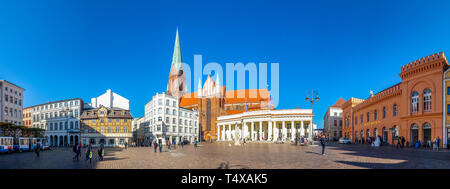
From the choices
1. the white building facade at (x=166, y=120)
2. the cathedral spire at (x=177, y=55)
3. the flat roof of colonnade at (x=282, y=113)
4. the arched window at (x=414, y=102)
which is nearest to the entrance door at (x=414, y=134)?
the arched window at (x=414, y=102)

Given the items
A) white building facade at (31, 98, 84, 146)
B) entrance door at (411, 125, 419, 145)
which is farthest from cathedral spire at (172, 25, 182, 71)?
entrance door at (411, 125, 419, 145)

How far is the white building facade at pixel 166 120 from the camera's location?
6206 centimetres

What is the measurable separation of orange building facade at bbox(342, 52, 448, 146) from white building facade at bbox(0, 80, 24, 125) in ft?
237

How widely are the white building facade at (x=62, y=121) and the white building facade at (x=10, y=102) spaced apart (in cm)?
835

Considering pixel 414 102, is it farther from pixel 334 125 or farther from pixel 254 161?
pixel 334 125

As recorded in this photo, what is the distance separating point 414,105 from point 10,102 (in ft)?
251

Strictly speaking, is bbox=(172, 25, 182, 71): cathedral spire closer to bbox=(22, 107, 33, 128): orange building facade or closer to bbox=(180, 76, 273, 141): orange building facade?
bbox=(180, 76, 273, 141): orange building facade

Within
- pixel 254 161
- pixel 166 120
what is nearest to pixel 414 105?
pixel 254 161

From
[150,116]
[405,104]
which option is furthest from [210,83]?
[405,104]

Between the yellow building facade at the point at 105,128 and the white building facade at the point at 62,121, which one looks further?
the white building facade at the point at 62,121

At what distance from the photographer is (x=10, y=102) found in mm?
52812

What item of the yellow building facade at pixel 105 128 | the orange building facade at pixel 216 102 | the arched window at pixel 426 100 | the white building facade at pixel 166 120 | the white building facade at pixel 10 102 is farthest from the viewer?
the orange building facade at pixel 216 102

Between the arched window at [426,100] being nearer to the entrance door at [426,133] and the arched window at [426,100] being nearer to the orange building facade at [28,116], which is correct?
the entrance door at [426,133]

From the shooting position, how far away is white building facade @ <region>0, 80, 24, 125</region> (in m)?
50.1
